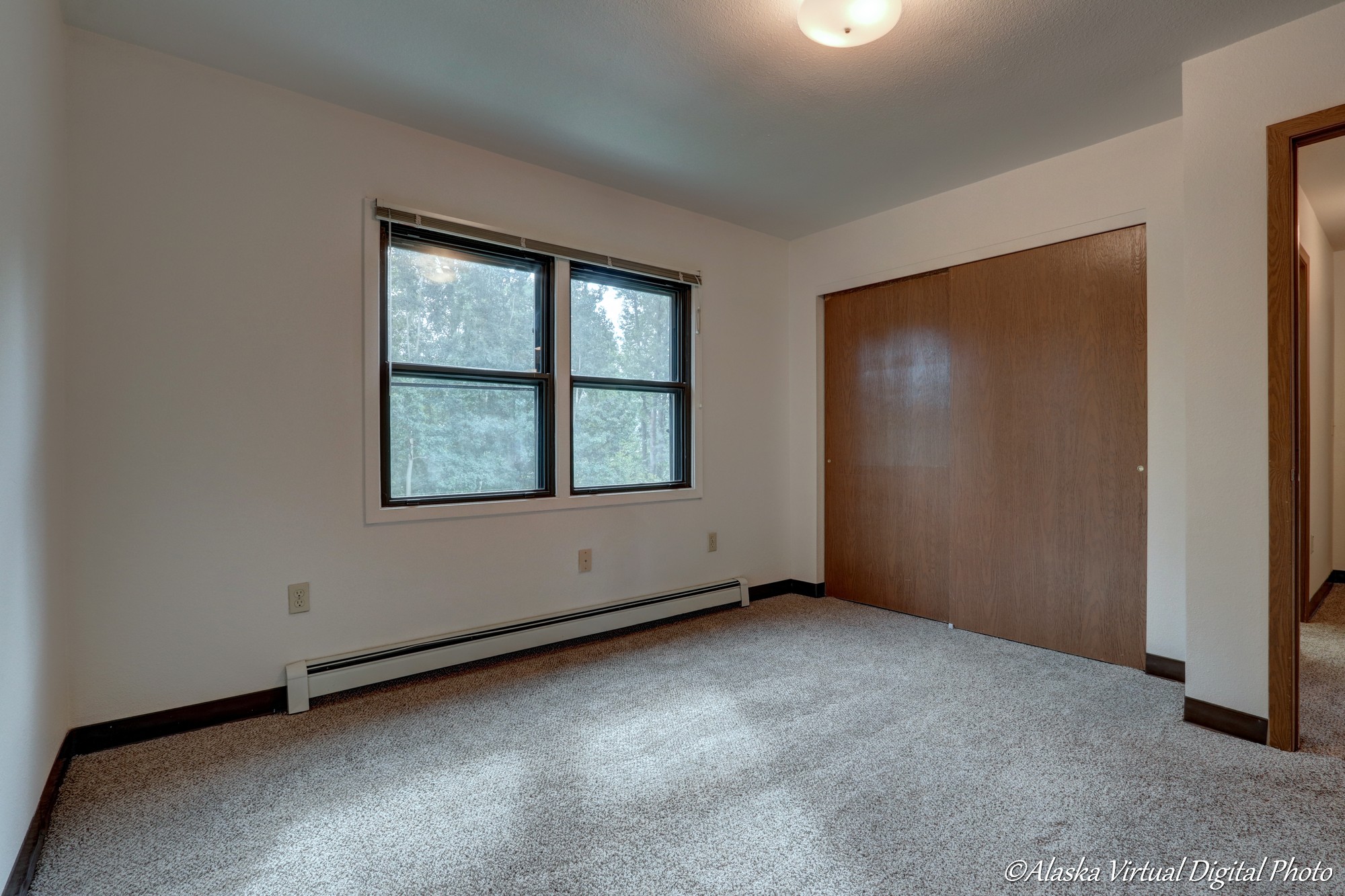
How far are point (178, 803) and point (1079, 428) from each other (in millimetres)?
3615

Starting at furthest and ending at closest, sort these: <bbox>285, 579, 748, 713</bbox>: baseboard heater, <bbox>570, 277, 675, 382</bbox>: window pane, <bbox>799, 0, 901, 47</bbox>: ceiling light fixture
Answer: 1. <bbox>570, 277, 675, 382</bbox>: window pane
2. <bbox>285, 579, 748, 713</bbox>: baseboard heater
3. <bbox>799, 0, 901, 47</bbox>: ceiling light fixture

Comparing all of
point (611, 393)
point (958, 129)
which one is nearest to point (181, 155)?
point (611, 393)

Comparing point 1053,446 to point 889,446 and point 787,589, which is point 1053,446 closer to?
point 889,446

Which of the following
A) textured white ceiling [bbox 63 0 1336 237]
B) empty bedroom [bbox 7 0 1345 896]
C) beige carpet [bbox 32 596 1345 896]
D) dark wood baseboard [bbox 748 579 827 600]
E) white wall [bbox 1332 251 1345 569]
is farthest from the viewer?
dark wood baseboard [bbox 748 579 827 600]

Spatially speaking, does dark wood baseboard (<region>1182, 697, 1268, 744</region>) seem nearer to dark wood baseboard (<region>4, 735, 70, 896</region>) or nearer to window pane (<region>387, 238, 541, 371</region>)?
window pane (<region>387, 238, 541, 371</region>)

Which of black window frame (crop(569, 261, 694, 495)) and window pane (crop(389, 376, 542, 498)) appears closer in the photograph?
window pane (crop(389, 376, 542, 498))

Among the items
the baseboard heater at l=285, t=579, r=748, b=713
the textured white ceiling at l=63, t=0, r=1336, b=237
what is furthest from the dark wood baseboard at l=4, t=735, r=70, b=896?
the textured white ceiling at l=63, t=0, r=1336, b=237

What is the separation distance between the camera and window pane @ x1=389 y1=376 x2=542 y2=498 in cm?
281

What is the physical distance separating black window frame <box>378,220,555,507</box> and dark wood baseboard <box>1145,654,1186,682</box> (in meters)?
2.73

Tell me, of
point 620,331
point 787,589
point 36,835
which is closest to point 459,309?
point 620,331

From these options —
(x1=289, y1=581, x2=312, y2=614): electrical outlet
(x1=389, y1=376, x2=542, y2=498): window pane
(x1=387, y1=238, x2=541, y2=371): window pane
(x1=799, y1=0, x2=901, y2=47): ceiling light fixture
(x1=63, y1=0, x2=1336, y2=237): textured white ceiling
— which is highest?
(x1=63, y1=0, x2=1336, y2=237): textured white ceiling

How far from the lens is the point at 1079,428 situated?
302 cm

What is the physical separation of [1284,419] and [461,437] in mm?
3025

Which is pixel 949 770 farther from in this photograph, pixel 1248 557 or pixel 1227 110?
pixel 1227 110
